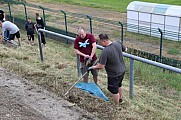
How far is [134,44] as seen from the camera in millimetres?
15500

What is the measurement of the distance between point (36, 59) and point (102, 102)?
3.32 meters

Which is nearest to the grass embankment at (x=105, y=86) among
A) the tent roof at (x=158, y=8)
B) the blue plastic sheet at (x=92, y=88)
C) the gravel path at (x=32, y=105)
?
the blue plastic sheet at (x=92, y=88)

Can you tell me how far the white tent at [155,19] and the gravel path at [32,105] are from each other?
36.2 ft

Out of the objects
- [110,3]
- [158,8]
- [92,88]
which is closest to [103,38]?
[92,88]

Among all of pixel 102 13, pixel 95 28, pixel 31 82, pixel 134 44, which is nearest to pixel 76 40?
pixel 31 82

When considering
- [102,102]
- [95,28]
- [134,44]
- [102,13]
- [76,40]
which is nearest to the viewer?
[102,102]

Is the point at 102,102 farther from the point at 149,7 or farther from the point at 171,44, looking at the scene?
the point at 149,7

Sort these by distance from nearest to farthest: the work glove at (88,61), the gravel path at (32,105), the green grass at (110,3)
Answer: the gravel path at (32,105) → the work glove at (88,61) → the green grass at (110,3)

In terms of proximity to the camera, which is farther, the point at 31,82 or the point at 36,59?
the point at 36,59

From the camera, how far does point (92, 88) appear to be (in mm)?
5938

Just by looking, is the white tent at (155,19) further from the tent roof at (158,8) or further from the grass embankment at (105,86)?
the grass embankment at (105,86)

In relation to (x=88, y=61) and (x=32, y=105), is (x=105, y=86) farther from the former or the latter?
(x=32, y=105)

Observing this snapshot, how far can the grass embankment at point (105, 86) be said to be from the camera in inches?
208

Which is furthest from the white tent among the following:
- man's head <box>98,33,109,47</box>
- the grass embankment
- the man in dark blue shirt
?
man's head <box>98,33,109,47</box>
